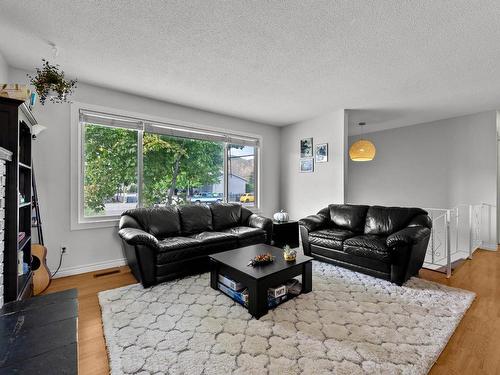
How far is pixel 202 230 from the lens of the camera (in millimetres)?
3939

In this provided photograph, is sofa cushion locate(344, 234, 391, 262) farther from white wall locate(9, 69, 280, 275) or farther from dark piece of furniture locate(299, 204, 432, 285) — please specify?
white wall locate(9, 69, 280, 275)

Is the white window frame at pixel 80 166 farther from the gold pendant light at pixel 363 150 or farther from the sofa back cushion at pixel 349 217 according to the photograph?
the gold pendant light at pixel 363 150

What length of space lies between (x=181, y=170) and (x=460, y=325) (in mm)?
4035

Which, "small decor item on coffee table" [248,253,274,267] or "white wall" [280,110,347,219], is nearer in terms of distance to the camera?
"small decor item on coffee table" [248,253,274,267]

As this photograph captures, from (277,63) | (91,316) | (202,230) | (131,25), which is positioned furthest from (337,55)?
(91,316)

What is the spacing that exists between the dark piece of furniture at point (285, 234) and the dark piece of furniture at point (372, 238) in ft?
Answer: 2.37

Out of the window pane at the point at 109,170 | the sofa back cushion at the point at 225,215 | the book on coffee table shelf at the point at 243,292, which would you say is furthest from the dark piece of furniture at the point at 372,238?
the window pane at the point at 109,170

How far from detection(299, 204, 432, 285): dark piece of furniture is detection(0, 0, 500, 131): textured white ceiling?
1814 mm

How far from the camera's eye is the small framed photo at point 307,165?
202 inches

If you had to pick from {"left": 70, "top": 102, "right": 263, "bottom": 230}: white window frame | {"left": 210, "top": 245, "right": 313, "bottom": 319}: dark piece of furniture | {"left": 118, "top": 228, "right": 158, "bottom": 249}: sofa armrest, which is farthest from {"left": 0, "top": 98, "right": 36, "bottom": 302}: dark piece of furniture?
{"left": 210, "top": 245, "right": 313, "bottom": 319}: dark piece of furniture

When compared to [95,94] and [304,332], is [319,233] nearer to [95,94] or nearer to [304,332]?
[304,332]

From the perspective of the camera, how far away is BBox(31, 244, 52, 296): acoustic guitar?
2.70 metres

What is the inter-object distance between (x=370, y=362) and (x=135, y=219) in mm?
3076

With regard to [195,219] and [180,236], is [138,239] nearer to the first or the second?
[180,236]
